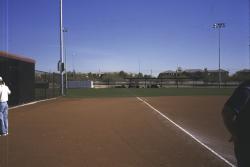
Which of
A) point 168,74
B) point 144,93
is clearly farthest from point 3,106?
point 168,74

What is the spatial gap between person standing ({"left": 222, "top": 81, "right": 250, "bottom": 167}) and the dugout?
20.6 metres

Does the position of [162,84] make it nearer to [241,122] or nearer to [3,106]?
[3,106]

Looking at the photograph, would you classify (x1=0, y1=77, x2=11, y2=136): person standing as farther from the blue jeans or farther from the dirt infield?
the dirt infield

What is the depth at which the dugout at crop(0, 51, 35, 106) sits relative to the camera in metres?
23.7

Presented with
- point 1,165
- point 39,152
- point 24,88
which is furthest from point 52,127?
point 24,88

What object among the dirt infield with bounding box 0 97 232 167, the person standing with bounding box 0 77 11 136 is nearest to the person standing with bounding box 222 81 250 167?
the dirt infield with bounding box 0 97 232 167

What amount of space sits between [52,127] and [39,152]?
500cm

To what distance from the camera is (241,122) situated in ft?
11.1

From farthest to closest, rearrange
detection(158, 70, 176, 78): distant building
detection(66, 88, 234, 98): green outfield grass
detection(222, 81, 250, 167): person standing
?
1. detection(158, 70, 176, 78): distant building
2. detection(66, 88, 234, 98): green outfield grass
3. detection(222, 81, 250, 167): person standing

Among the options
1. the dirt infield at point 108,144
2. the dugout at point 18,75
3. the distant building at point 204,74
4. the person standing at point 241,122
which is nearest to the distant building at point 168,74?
the distant building at point 204,74

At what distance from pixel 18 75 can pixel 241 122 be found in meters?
24.1

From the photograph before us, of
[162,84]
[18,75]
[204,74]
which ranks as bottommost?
[162,84]

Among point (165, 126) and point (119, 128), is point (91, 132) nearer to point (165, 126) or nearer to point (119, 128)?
point (119, 128)

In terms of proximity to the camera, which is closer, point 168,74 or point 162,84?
point 162,84
